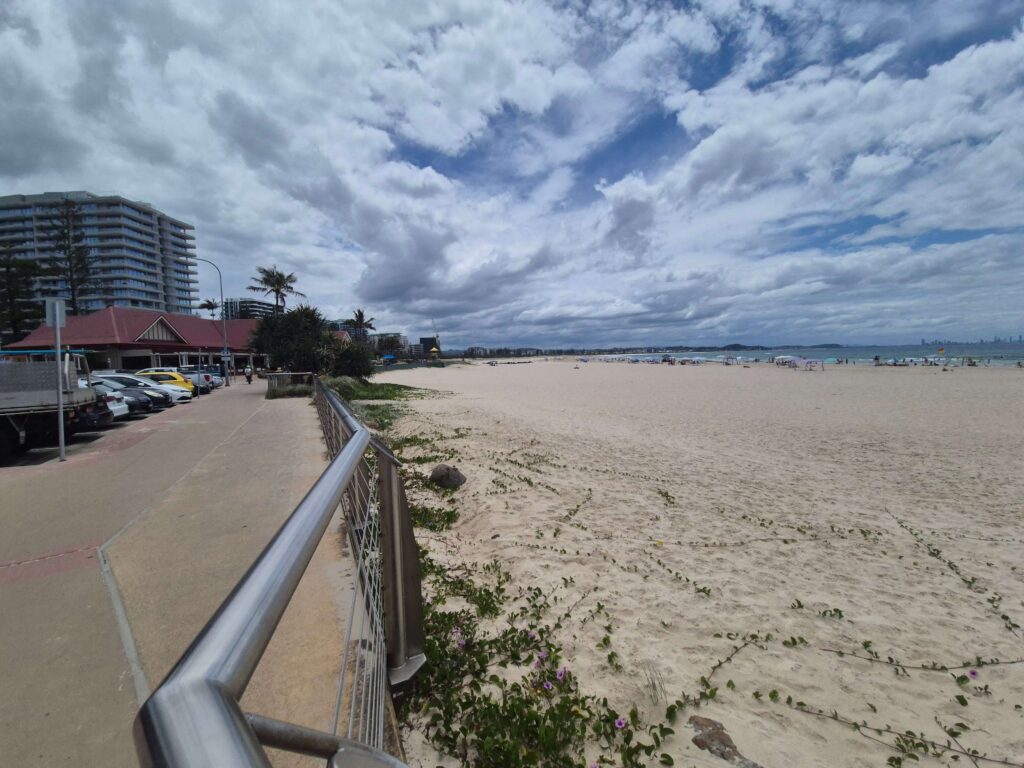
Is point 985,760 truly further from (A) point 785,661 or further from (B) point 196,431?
(B) point 196,431

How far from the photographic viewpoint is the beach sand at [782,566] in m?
3.11

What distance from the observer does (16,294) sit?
47281 mm

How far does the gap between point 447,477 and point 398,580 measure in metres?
4.83

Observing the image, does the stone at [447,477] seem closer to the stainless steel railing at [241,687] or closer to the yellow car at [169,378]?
the stainless steel railing at [241,687]

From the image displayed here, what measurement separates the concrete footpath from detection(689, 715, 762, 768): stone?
2022mm

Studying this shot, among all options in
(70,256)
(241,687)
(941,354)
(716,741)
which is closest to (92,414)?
(716,741)

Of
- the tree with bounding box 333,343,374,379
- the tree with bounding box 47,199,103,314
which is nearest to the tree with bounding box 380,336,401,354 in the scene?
the tree with bounding box 47,199,103,314

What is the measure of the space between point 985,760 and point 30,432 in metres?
13.0

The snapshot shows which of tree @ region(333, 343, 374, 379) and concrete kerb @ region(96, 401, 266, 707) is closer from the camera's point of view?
concrete kerb @ region(96, 401, 266, 707)

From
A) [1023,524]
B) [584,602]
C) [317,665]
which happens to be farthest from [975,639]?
[317,665]

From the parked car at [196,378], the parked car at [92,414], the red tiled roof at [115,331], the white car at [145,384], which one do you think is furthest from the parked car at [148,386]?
the red tiled roof at [115,331]

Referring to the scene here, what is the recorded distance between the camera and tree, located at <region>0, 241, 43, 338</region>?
46.5 metres

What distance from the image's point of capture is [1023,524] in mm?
6293

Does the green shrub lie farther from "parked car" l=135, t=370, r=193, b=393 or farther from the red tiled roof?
the red tiled roof
